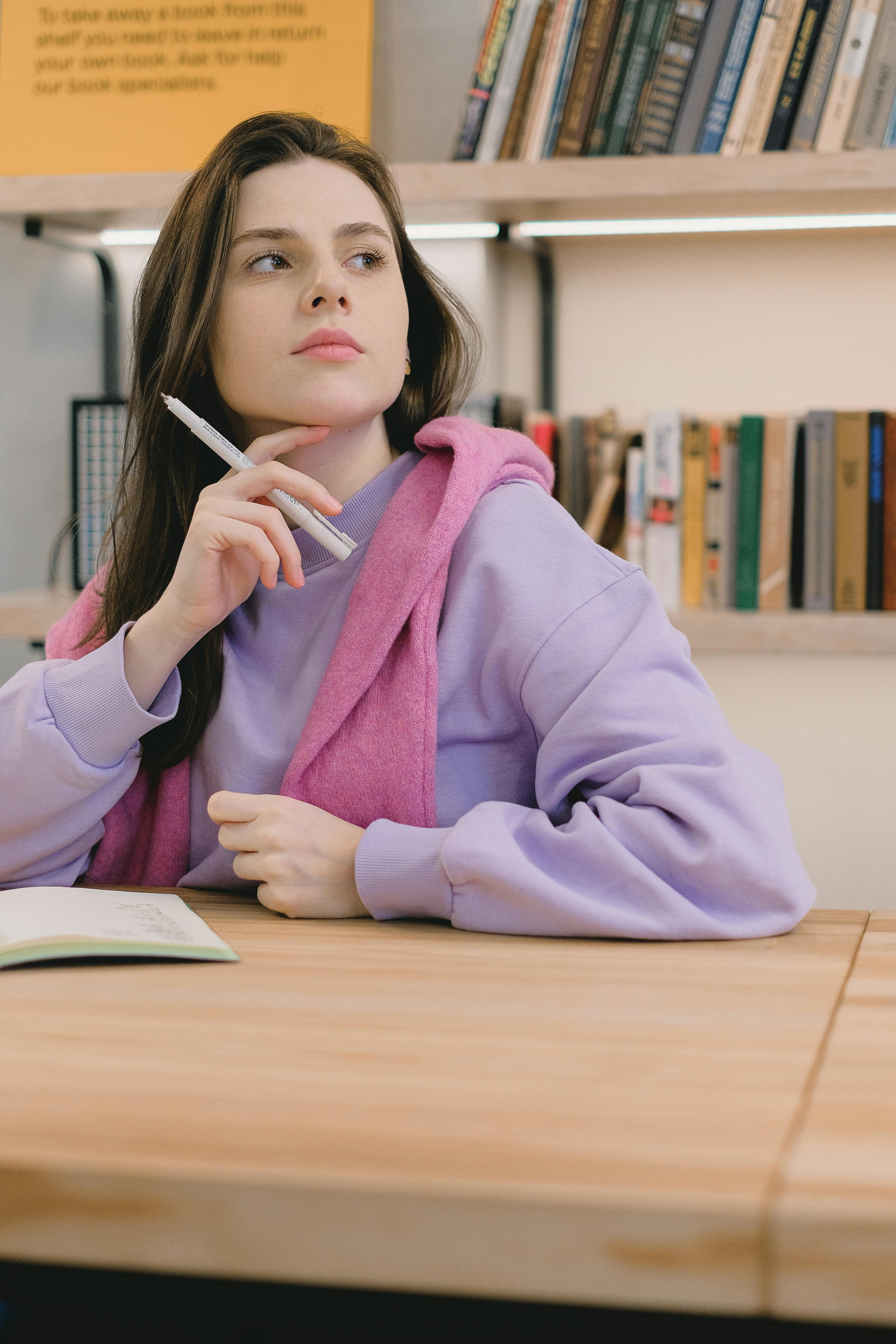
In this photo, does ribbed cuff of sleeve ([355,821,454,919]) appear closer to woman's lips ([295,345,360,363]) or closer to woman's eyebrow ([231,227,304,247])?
woman's lips ([295,345,360,363])

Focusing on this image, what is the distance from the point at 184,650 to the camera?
1050 millimetres

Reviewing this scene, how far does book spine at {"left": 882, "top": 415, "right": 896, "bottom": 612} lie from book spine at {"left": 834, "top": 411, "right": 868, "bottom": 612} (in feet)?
0.08

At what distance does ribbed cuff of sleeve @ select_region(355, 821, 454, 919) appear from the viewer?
2.94ft

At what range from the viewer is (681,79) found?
5.82 feet

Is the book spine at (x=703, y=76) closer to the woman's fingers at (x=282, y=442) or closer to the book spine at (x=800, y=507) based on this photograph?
the book spine at (x=800, y=507)

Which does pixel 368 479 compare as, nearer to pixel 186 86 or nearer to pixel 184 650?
pixel 184 650

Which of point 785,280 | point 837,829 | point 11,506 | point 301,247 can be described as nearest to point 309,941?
point 301,247

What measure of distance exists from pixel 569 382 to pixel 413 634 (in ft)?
4.08

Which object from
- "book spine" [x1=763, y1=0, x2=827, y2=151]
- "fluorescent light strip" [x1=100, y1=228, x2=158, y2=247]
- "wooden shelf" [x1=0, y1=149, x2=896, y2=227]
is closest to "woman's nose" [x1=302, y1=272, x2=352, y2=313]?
"wooden shelf" [x1=0, y1=149, x2=896, y2=227]

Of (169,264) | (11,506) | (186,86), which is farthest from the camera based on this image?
(11,506)

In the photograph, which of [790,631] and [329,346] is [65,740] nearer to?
[329,346]

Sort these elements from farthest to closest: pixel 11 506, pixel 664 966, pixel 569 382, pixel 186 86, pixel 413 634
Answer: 1. pixel 11 506
2. pixel 569 382
3. pixel 186 86
4. pixel 413 634
5. pixel 664 966

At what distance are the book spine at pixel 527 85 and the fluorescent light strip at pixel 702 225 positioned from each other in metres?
0.15

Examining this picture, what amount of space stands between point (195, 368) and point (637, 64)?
970 millimetres
